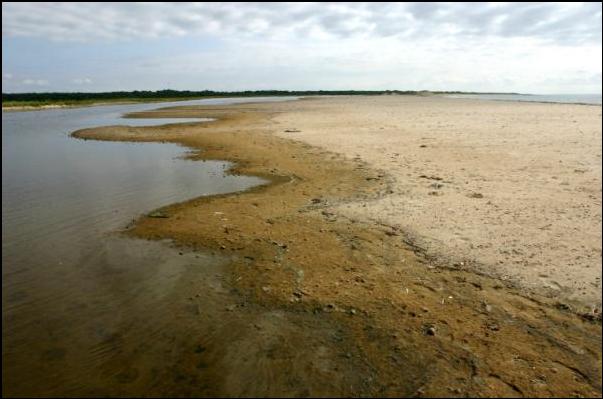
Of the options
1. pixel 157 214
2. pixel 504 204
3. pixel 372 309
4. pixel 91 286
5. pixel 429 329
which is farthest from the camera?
pixel 157 214

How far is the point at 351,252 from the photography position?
25.7ft

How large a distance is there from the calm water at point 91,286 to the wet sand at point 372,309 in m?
0.69

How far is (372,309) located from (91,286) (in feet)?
14.1

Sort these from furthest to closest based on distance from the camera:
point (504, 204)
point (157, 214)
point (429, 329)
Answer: point (157, 214), point (504, 204), point (429, 329)

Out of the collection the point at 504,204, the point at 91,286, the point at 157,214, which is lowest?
the point at 91,286

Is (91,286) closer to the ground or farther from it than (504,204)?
closer to the ground

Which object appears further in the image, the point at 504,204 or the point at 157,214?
the point at 157,214

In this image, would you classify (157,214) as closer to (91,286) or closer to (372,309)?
(91,286)

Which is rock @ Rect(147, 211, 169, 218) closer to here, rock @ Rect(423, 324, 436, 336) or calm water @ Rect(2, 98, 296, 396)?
calm water @ Rect(2, 98, 296, 396)

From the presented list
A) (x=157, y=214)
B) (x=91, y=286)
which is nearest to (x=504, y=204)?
(x=157, y=214)

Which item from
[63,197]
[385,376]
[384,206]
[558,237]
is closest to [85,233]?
[63,197]

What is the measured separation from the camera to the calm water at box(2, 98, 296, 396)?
16.4ft

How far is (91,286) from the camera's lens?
6953 mm

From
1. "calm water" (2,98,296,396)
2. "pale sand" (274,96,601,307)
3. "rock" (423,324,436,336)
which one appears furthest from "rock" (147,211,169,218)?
"rock" (423,324,436,336)
